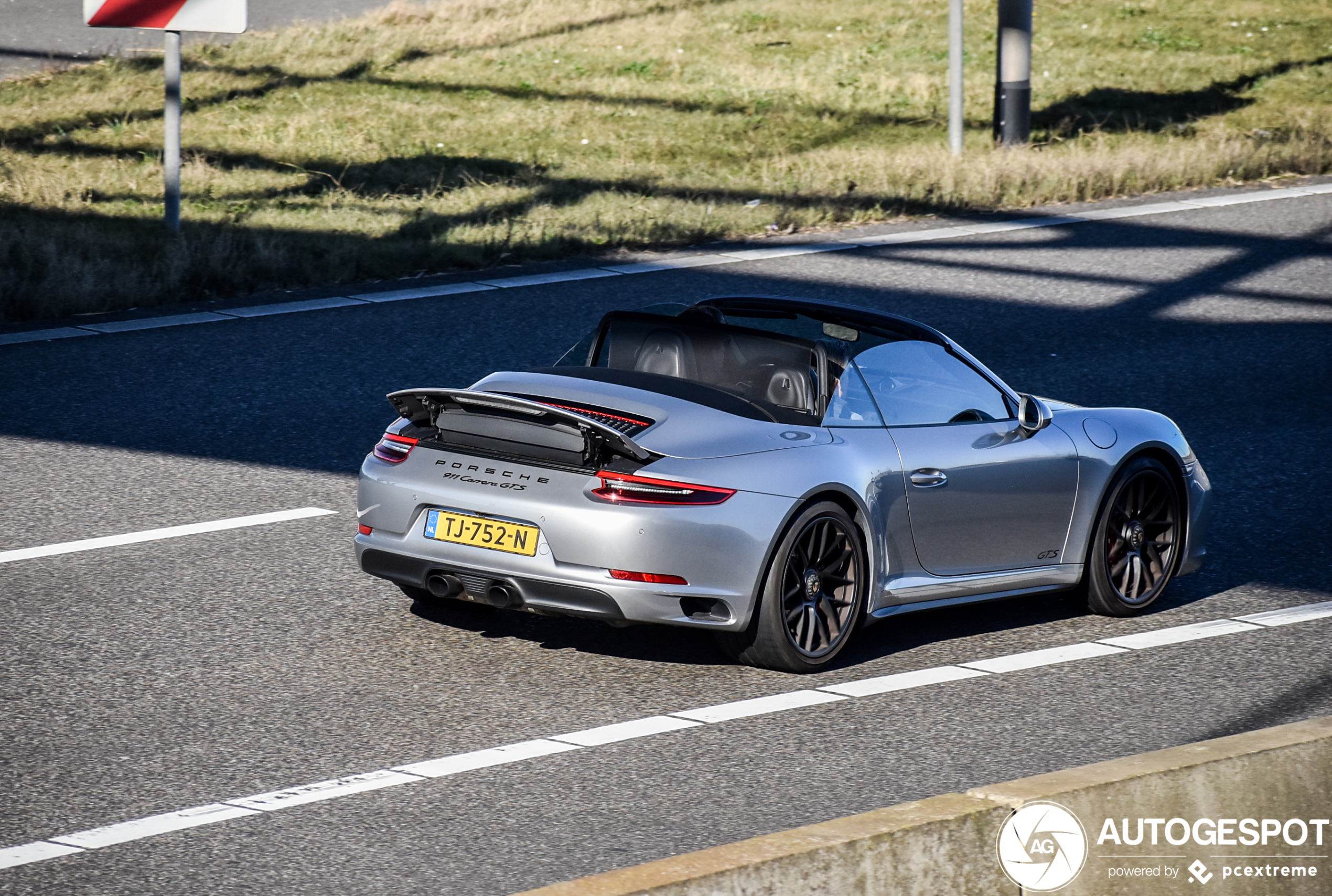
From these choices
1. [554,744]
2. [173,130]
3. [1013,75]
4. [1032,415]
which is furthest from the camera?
[1013,75]

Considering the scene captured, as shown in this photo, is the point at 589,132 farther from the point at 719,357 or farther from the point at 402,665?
the point at 402,665

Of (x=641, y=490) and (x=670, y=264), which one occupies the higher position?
(x=670, y=264)

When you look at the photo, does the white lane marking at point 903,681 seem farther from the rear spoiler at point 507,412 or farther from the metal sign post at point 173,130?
the metal sign post at point 173,130

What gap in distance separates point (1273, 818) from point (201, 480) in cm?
574

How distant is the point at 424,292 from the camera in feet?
43.5

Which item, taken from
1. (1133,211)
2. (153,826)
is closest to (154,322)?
(153,826)

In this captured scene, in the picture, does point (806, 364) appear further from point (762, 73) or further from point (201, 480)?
point (762, 73)

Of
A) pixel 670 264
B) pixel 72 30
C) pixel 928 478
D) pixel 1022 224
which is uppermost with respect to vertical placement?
pixel 72 30

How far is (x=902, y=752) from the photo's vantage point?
561 centimetres

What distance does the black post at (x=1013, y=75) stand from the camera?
18.8 m

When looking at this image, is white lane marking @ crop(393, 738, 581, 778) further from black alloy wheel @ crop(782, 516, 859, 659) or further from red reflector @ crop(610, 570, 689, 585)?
black alloy wheel @ crop(782, 516, 859, 659)

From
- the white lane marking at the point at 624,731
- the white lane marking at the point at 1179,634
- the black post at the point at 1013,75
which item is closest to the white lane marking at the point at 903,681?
the white lane marking at the point at 624,731

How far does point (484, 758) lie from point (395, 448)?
4.80ft

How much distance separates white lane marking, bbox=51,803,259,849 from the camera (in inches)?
186
